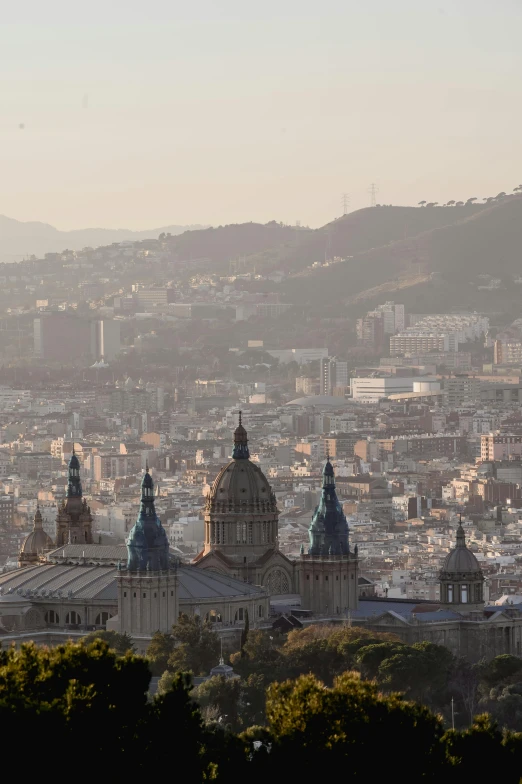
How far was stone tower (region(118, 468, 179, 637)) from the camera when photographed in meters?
86.9

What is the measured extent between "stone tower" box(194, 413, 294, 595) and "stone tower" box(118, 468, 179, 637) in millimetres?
7181

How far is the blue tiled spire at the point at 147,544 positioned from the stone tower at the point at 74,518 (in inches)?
479

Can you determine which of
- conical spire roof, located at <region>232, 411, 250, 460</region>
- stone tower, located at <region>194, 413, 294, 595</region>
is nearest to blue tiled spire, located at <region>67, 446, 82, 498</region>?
stone tower, located at <region>194, 413, 294, 595</region>

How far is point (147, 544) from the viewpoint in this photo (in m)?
87.0

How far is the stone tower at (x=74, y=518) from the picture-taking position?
99375 mm

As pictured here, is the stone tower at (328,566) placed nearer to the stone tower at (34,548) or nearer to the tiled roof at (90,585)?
the tiled roof at (90,585)

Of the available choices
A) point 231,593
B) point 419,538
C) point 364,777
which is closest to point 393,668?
point 231,593

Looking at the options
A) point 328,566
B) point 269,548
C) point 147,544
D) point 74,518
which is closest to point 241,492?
point 269,548

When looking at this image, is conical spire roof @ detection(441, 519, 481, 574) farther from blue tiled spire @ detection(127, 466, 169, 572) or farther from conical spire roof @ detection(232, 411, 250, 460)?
blue tiled spire @ detection(127, 466, 169, 572)

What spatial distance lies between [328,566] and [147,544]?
8.98 m

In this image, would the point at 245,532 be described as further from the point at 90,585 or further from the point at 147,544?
the point at 147,544

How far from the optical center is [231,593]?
297 ft

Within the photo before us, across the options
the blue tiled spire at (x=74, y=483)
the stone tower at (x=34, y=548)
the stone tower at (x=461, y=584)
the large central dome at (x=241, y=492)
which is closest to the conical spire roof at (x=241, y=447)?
the large central dome at (x=241, y=492)

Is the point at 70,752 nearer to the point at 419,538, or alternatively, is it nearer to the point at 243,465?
the point at 243,465
